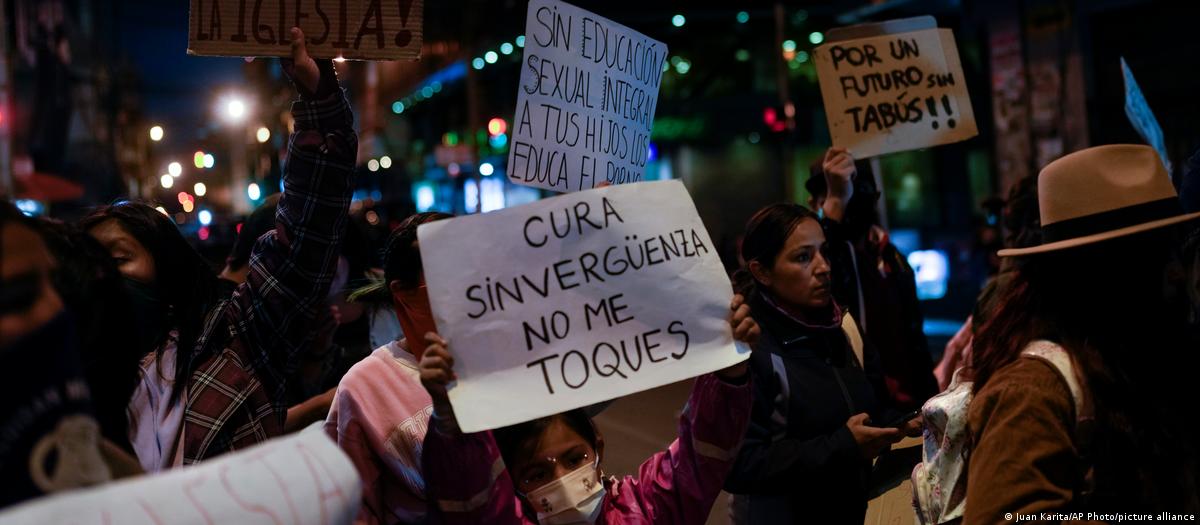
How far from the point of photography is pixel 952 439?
99.0 inches

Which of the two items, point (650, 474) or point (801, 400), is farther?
point (801, 400)

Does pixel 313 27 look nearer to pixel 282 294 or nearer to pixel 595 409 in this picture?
pixel 282 294

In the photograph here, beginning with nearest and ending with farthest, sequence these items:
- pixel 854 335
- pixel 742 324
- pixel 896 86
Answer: pixel 742 324
pixel 854 335
pixel 896 86

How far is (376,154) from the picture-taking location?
177 feet

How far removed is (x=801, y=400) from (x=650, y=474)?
965 mm

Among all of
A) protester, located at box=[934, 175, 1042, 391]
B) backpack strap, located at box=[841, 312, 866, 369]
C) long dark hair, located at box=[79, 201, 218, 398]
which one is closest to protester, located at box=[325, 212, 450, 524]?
long dark hair, located at box=[79, 201, 218, 398]

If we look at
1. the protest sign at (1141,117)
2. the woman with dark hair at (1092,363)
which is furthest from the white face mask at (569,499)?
the protest sign at (1141,117)

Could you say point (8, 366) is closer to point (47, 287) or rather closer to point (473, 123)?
point (47, 287)

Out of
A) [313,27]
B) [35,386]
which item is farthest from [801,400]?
[35,386]

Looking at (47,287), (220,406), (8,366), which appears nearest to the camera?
(8,366)

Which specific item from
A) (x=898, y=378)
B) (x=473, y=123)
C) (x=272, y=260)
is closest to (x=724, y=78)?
(x=473, y=123)

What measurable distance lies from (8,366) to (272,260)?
1585 mm

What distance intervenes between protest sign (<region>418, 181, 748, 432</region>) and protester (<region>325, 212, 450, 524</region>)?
49 centimetres

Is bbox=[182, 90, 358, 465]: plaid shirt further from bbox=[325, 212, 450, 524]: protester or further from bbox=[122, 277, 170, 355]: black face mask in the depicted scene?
bbox=[325, 212, 450, 524]: protester
